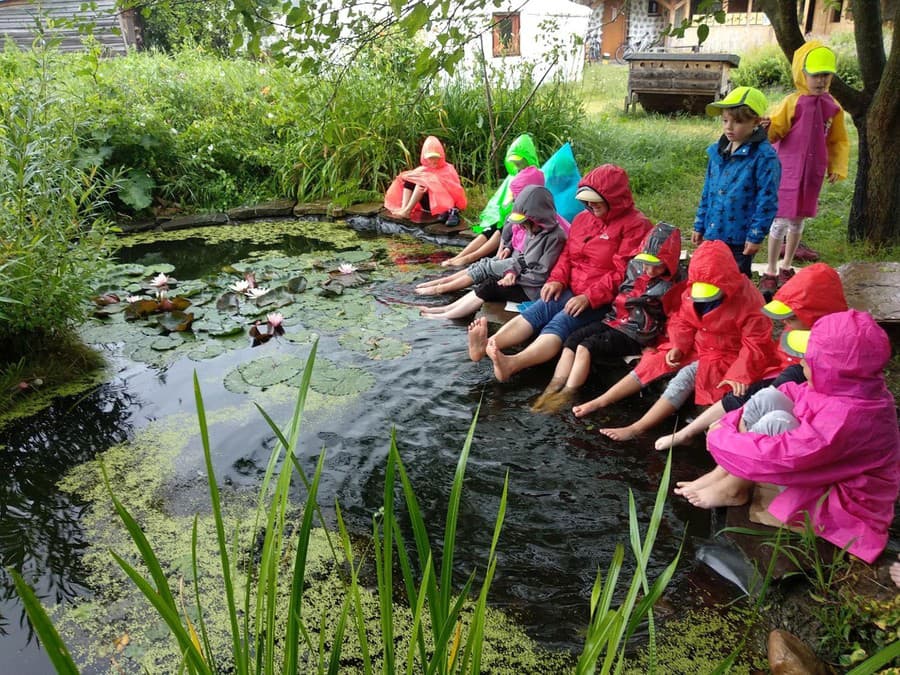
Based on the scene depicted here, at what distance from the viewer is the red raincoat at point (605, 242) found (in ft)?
12.6

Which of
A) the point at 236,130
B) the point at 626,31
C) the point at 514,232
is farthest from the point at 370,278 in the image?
the point at 626,31

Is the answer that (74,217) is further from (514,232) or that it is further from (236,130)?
(236,130)

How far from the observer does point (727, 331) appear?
3086 millimetres

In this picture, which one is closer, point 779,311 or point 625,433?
point 779,311

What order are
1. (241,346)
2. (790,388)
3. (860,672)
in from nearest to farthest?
(860,672) → (790,388) → (241,346)

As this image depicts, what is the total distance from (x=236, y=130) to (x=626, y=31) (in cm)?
Answer: 1685

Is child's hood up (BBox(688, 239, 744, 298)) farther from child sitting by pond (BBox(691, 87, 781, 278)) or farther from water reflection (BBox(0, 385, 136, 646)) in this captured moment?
water reflection (BBox(0, 385, 136, 646))

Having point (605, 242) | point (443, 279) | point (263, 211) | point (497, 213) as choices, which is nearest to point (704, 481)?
point (605, 242)

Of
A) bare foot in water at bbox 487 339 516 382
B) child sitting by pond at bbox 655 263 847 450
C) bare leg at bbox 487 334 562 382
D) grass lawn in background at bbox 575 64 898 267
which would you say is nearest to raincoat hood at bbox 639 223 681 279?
bare leg at bbox 487 334 562 382

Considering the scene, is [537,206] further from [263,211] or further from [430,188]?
[263,211]

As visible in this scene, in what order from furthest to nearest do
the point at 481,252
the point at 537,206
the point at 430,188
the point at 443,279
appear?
1. the point at 430,188
2. the point at 481,252
3. the point at 443,279
4. the point at 537,206

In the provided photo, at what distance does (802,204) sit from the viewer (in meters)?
4.38

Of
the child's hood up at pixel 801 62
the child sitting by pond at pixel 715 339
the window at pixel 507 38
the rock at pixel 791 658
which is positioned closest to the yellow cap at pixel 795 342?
the child sitting by pond at pixel 715 339

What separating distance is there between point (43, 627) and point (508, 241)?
14.1 ft
